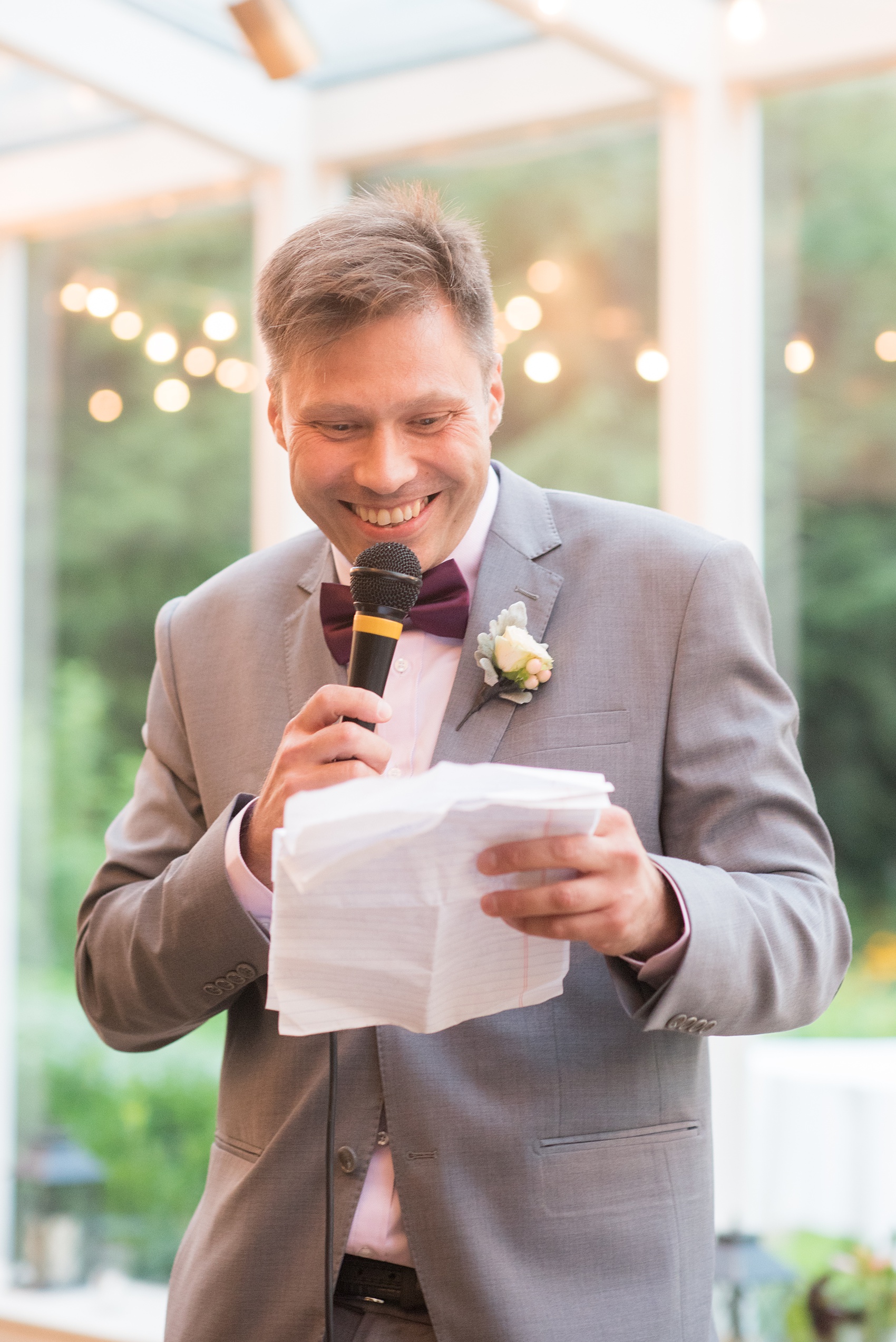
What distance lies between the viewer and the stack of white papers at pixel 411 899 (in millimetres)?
1169

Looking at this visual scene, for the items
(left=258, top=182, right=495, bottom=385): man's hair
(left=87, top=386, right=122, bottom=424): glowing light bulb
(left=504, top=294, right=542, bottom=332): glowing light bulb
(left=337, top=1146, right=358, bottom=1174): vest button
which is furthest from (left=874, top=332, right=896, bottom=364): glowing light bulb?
(left=337, top=1146, right=358, bottom=1174): vest button

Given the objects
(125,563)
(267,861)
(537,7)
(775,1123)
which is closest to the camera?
→ (267,861)

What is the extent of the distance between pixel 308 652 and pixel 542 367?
72.6 inches

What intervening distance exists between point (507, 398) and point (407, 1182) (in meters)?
2.27

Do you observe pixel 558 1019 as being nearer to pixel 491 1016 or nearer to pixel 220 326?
pixel 491 1016

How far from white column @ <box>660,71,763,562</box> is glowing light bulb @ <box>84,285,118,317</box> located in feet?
5.43

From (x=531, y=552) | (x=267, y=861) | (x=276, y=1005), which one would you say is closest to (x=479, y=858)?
(x=276, y=1005)

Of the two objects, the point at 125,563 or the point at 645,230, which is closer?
the point at 645,230

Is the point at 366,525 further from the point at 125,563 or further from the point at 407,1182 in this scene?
the point at 125,563

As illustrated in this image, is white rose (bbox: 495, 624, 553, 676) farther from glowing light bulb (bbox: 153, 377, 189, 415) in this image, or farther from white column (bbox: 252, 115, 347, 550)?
glowing light bulb (bbox: 153, 377, 189, 415)

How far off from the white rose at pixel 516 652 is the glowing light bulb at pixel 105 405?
8.84 feet

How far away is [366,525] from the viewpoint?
1627mm

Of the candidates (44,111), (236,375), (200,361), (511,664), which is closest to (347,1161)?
(511,664)

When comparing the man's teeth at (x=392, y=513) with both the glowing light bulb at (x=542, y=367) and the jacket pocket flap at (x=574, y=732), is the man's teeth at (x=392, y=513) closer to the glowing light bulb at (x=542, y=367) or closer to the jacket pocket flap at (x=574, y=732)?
the jacket pocket flap at (x=574, y=732)
